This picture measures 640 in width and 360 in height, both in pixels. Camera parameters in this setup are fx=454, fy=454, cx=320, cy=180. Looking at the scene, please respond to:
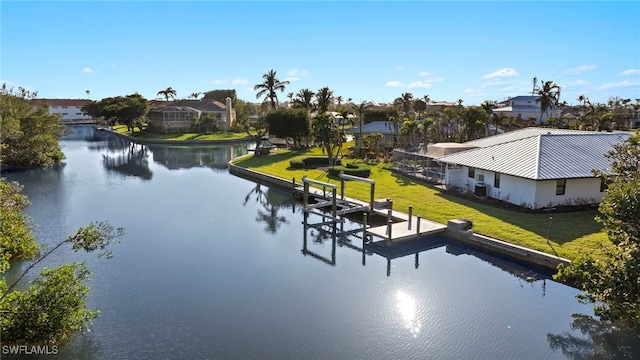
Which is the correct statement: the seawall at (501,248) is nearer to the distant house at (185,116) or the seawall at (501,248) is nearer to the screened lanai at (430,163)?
the screened lanai at (430,163)

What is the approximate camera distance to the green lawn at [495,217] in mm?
18516

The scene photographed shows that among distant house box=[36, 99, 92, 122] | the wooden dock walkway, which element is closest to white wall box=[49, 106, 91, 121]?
distant house box=[36, 99, 92, 122]

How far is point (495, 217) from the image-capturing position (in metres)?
22.3

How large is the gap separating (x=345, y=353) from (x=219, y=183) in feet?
93.7

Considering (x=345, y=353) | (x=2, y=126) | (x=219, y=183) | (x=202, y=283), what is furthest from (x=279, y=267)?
(x=2, y=126)

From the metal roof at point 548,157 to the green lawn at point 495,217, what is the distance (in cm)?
215

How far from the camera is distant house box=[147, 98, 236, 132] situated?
275ft

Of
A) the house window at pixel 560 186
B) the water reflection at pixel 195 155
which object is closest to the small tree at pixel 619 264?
the house window at pixel 560 186

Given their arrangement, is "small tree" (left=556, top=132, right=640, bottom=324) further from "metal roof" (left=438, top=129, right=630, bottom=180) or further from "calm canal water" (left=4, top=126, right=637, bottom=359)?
"metal roof" (left=438, top=129, right=630, bottom=180)

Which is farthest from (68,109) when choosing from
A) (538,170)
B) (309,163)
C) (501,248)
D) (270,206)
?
(501,248)

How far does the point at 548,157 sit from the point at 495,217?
5.27m

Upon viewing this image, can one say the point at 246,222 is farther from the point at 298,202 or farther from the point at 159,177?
the point at 159,177

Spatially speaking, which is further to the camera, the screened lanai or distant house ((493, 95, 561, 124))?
distant house ((493, 95, 561, 124))

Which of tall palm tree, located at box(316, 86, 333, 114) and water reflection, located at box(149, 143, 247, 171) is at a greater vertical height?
tall palm tree, located at box(316, 86, 333, 114)
